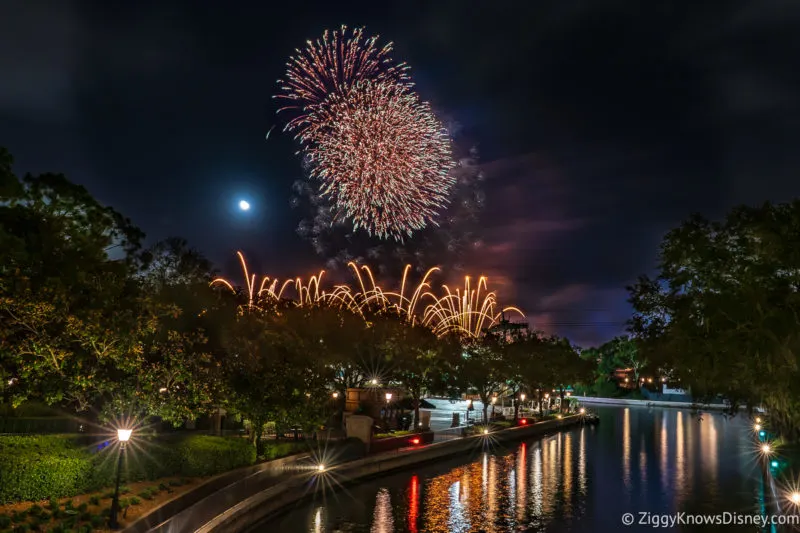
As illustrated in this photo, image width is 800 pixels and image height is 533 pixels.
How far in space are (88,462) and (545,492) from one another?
67.9 feet

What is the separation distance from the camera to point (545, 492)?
32.6 metres

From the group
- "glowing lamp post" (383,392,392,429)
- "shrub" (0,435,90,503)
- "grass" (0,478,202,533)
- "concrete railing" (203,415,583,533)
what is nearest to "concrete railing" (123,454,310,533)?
"concrete railing" (203,415,583,533)

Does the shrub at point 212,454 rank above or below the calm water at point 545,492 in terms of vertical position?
above

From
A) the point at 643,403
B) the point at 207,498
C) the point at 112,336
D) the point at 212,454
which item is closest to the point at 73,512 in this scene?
the point at 207,498

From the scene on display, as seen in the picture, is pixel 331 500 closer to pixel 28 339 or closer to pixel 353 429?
pixel 353 429

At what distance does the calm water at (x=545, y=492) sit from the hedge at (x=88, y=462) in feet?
13.1

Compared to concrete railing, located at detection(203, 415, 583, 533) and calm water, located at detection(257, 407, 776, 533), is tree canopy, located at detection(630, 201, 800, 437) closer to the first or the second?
calm water, located at detection(257, 407, 776, 533)

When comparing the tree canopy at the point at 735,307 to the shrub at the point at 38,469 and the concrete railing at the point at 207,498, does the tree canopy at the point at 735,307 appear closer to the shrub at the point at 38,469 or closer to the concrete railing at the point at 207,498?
the concrete railing at the point at 207,498

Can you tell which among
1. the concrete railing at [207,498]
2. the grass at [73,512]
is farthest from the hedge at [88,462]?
the concrete railing at [207,498]

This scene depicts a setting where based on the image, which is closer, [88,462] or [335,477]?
[88,462]

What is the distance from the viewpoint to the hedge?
18516 mm

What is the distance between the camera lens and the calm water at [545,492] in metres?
25.1

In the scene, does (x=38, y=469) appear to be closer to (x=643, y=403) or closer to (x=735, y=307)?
(x=735, y=307)

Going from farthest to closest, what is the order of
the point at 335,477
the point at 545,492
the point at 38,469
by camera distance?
the point at 545,492 < the point at 335,477 < the point at 38,469
